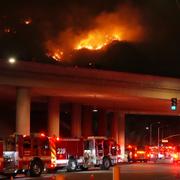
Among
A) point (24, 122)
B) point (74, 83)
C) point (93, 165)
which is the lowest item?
point (93, 165)

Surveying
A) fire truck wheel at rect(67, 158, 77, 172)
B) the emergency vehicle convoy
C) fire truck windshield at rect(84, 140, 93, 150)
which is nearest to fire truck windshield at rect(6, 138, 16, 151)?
the emergency vehicle convoy

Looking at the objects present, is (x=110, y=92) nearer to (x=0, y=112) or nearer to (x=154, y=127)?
(x=0, y=112)

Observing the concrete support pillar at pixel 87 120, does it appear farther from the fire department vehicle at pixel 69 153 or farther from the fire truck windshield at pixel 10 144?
the fire truck windshield at pixel 10 144

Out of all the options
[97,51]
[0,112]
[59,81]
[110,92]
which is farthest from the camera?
[97,51]

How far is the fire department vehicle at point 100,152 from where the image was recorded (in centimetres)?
4141

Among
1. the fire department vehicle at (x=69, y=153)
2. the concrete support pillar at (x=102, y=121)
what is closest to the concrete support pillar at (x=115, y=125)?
the concrete support pillar at (x=102, y=121)

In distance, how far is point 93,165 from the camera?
4178 cm

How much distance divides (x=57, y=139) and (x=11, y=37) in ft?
129

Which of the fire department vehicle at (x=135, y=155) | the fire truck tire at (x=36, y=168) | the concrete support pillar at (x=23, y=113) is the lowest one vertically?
the fire truck tire at (x=36, y=168)

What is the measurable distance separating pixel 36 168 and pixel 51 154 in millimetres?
2533

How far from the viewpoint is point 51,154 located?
36.8 meters

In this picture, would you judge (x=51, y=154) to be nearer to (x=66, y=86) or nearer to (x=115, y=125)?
(x=66, y=86)

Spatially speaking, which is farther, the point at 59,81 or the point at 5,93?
the point at 5,93

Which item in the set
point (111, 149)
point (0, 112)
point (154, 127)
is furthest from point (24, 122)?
point (154, 127)
